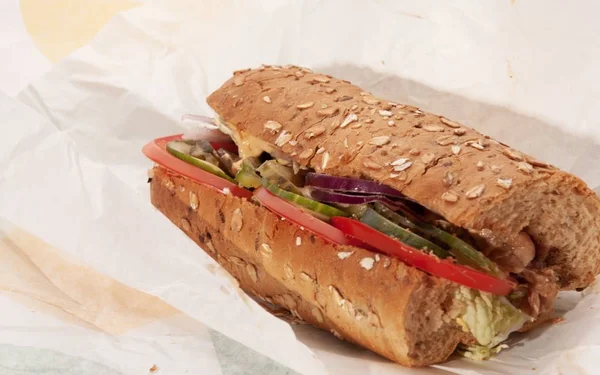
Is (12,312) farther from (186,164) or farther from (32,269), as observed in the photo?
(186,164)

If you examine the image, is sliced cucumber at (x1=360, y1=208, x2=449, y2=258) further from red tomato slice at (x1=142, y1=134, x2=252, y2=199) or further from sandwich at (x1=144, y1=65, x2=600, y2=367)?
red tomato slice at (x1=142, y1=134, x2=252, y2=199)

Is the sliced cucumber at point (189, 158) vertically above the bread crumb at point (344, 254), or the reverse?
the bread crumb at point (344, 254)

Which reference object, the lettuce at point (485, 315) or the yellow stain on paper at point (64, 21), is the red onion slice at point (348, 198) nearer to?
the lettuce at point (485, 315)

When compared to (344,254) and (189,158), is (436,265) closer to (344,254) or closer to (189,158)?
(344,254)

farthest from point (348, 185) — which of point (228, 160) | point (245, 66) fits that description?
point (245, 66)

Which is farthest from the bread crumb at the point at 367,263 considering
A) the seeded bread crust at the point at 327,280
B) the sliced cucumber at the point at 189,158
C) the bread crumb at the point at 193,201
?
the bread crumb at the point at 193,201

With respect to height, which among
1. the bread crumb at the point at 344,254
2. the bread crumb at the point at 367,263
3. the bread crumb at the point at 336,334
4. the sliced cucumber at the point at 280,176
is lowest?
the bread crumb at the point at 336,334

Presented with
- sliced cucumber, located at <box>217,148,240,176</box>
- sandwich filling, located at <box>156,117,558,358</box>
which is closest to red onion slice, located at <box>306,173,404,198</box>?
sandwich filling, located at <box>156,117,558,358</box>

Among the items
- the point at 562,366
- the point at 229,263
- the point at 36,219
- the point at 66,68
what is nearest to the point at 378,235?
the point at 562,366
